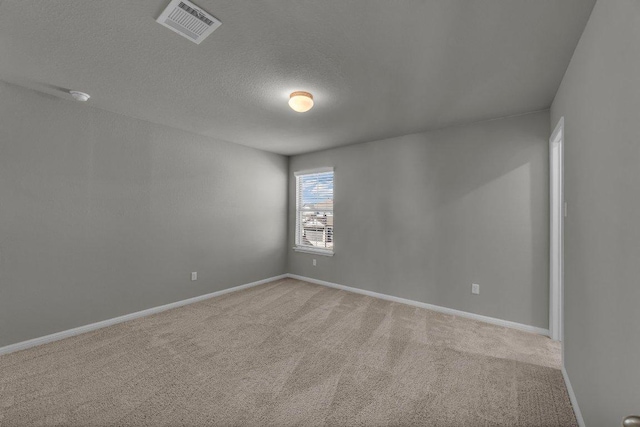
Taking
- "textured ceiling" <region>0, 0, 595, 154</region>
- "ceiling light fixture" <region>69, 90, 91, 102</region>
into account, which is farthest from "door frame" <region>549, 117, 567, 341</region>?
"ceiling light fixture" <region>69, 90, 91, 102</region>

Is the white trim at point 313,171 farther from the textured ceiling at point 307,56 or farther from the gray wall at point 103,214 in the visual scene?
the textured ceiling at point 307,56

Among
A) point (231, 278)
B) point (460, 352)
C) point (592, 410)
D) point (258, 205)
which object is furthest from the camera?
point (258, 205)

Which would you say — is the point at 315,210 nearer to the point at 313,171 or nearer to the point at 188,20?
the point at 313,171

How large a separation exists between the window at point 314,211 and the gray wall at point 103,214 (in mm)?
1123

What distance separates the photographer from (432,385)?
2.02m

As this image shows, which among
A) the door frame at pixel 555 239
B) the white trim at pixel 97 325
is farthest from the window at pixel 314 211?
the door frame at pixel 555 239

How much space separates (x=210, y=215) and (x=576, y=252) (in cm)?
407

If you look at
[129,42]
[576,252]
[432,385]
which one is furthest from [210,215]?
[576,252]

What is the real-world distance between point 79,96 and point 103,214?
1228 millimetres

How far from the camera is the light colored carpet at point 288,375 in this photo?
1718 millimetres

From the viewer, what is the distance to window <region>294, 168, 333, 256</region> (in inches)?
188

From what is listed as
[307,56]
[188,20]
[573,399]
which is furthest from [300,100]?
[573,399]

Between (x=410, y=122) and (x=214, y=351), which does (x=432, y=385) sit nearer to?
(x=214, y=351)

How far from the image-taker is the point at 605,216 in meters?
1.30
